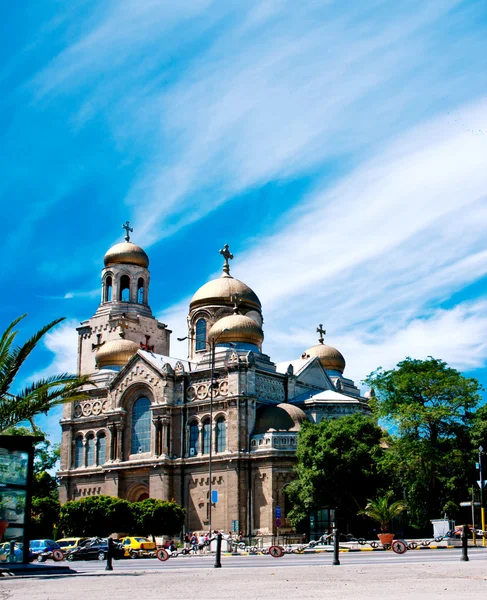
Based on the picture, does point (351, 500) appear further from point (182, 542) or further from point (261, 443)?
point (182, 542)

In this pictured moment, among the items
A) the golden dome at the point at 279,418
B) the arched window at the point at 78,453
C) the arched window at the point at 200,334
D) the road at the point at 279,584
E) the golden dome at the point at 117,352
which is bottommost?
the road at the point at 279,584

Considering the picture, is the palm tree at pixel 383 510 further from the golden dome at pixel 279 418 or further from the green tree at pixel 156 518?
the green tree at pixel 156 518

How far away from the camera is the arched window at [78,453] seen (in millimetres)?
70125

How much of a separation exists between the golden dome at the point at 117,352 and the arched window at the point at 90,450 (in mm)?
6365

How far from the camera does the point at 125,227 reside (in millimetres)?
79188

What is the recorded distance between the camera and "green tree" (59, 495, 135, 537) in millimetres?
54406

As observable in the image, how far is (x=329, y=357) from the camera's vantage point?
78000 mm

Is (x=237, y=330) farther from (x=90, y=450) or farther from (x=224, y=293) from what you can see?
(x=90, y=450)

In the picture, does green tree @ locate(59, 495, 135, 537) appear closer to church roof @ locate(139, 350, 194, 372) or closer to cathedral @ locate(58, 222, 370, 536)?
cathedral @ locate(58, 222, 370, 536)

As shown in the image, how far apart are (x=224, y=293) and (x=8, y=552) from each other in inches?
1933

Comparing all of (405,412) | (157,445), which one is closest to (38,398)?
(405,412)

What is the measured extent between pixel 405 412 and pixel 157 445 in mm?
22374

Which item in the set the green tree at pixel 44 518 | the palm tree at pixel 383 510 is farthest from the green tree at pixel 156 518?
the palm tree at pixel 383 510

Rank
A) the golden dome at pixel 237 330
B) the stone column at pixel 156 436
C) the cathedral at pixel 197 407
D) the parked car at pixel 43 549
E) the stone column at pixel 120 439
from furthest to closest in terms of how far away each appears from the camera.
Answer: the stone column at pixel 120 439 → the golden dome at pixel 237 330 → the stone column at pixel 156 436 → the cathedral at pixel 197 407 → the parked car at pixel 43 549
